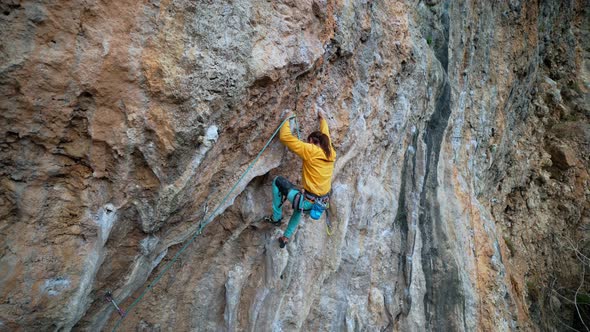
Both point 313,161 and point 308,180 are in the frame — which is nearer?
point 313,161

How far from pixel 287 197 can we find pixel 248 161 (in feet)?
2.06

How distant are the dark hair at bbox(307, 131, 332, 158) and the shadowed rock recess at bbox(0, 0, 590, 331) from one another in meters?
0.31

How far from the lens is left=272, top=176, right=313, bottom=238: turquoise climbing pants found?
3974 mm

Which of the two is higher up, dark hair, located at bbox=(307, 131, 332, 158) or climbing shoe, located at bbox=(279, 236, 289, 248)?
dark hair, located at bbox=(307, 131, 332, 158)

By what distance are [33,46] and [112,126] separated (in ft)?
2.32

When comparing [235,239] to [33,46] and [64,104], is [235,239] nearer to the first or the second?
[64,104]

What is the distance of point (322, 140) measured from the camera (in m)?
3.92

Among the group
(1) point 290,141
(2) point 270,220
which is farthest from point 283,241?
(1) point 290,141

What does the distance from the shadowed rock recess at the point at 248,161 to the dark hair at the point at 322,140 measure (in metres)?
0.31

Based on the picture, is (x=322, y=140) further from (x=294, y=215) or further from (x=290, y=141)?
(x=294, y=215)

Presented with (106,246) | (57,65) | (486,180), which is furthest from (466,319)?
(57,65)

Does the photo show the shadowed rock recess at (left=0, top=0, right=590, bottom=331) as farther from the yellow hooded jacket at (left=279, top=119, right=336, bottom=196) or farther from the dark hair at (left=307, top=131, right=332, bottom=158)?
the dark hair at (left=307, top=131, right=332, bottom=158)

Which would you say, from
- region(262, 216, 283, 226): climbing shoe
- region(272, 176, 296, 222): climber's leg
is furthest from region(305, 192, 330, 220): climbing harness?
region(262, 216, 283, 226): climbing shoe

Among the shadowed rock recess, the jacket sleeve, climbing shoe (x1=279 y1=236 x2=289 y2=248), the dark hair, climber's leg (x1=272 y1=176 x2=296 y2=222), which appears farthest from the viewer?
climbing shoe (x1=279 y1=236 x2=289 y2=248)
